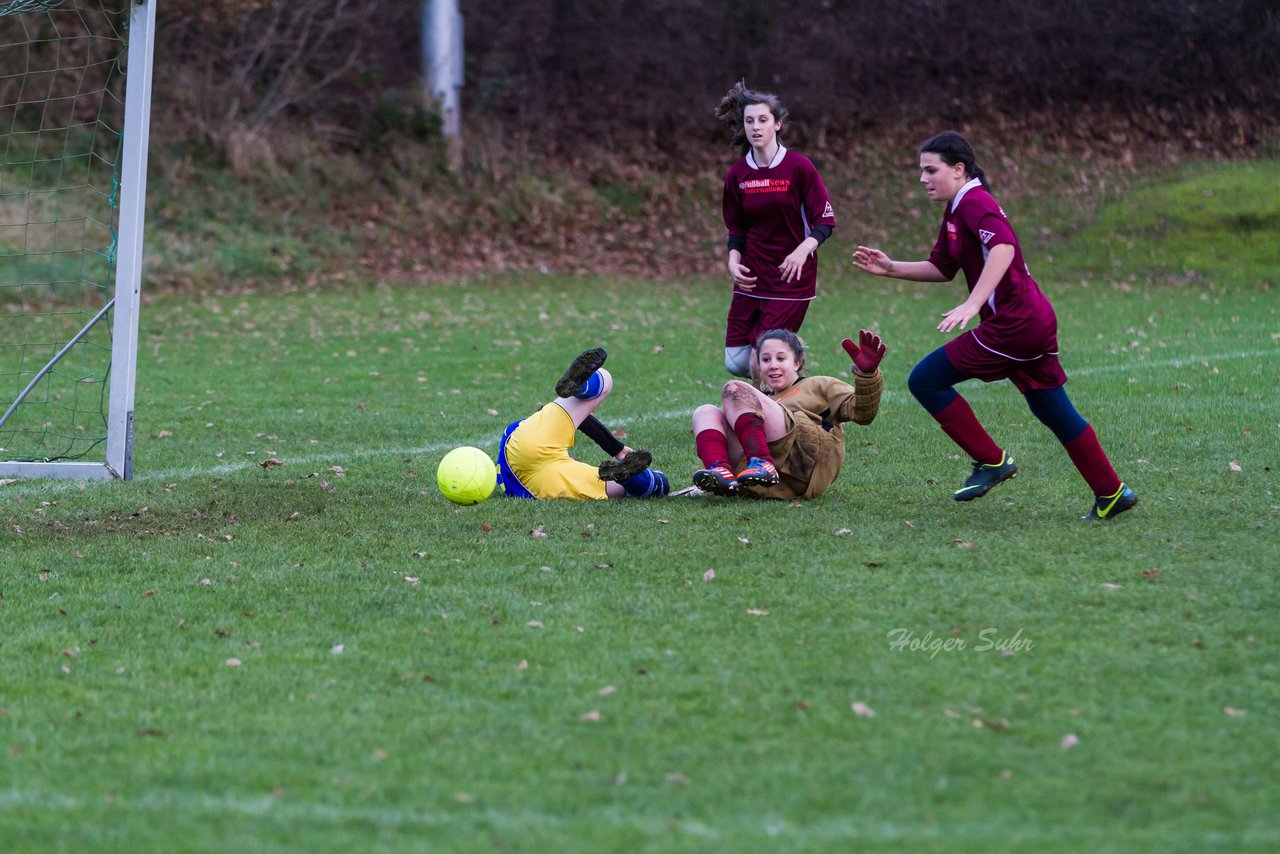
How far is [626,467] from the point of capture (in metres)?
6.60

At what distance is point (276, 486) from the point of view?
7395mm

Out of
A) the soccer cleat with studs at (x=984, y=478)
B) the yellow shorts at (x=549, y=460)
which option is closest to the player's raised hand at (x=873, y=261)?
the soccer cleat with studs at (x=984, y=478)

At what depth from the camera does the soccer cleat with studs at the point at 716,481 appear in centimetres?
647

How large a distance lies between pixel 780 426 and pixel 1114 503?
1579 mm

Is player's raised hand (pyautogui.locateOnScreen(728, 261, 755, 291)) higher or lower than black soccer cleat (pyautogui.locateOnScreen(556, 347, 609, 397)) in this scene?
higher

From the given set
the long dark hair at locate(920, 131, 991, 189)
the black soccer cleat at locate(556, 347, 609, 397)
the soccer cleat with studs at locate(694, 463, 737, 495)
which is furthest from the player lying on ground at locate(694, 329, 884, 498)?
the long dark hair at locate(920, 131, 991, 189)

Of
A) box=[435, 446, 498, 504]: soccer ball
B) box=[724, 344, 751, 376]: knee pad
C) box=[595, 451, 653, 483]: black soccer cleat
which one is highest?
box=[724, 344, 751, 376]: knee pad

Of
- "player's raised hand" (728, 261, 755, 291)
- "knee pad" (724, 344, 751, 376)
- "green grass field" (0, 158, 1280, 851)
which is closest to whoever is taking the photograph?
"green grass field" (0, 158, 1280, 851)

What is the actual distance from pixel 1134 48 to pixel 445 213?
40.0 ft

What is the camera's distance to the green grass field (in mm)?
3301

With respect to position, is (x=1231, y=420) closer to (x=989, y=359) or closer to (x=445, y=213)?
(x=989, y=359)

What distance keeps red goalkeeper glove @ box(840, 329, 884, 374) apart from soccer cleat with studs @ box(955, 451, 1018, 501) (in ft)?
2.29

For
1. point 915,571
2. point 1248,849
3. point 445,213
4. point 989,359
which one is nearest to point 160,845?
point 1248,849
